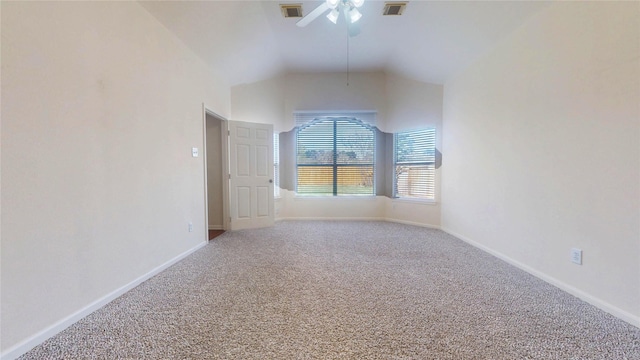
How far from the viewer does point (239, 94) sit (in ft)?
15.3

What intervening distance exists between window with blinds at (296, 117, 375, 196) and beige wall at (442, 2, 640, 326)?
2.33 m

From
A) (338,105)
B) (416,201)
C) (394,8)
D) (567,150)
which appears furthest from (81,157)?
(416,201)

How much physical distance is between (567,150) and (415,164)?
2828mm

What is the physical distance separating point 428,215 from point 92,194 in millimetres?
4626

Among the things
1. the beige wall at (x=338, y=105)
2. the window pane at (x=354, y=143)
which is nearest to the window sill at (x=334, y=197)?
the beige wall at (x=338, y=105)

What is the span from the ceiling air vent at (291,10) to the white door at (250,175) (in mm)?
1853

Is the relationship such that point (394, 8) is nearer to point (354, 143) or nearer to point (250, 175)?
point (354, 143)

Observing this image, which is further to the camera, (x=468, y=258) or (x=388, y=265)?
(x=468, y=258)

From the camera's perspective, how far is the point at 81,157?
185 centimetres

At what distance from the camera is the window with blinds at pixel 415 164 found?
15.8 feet

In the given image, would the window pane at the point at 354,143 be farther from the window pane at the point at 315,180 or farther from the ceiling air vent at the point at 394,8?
the ceiling air vent at the point at 394,8

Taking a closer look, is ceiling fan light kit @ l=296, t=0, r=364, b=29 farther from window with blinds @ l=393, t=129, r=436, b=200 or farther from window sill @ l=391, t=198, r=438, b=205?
window sill @ l=391, t=198, r=438, b=205

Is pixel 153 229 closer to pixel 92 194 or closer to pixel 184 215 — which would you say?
pixel 184 215

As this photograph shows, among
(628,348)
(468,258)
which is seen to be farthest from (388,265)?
(628,348)
